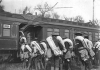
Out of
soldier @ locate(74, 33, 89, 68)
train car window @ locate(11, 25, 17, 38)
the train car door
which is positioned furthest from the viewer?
train car window @ locate(11, 25, 17, 38)

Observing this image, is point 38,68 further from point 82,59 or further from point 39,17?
point 39,17

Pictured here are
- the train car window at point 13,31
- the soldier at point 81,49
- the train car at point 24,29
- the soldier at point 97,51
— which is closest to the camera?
the soldier at point 81,49

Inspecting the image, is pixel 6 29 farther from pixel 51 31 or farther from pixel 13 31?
pixel 51 31

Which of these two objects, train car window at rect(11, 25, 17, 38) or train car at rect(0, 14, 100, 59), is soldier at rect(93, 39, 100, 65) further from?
train car window at rect(11, 25, 17, 38)

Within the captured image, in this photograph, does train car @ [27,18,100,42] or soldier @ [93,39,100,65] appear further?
train car @ [27,18,100,42]

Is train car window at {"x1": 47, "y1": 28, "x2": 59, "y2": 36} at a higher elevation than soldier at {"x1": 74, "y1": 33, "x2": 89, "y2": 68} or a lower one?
higher

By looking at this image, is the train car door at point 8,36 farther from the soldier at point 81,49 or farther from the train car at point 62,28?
the soldier at point 81,49

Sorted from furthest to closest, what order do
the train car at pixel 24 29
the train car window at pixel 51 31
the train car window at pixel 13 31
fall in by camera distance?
the train car window at pixel 51 31 → the train car window at pixel 13 31 → the train car at pixel 24 29

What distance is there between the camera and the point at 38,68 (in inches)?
276

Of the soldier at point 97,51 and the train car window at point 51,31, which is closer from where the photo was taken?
the soldier at point 97,51

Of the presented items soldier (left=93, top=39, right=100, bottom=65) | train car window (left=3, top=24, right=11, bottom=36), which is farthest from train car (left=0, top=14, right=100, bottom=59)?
soldier (left=93, top=39, right=100, bottom=65)

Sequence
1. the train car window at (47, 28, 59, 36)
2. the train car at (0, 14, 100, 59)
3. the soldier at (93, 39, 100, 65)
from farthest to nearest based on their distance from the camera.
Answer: the train car window at (47, 28, 59, 36)
the train car at (0, 14, 100, 59)
the soldier at (93, 39, 100, 65)

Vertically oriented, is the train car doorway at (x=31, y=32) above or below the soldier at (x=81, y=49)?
above

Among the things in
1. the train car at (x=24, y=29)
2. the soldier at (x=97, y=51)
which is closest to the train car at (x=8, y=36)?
the train car at (x=24, y=29)
